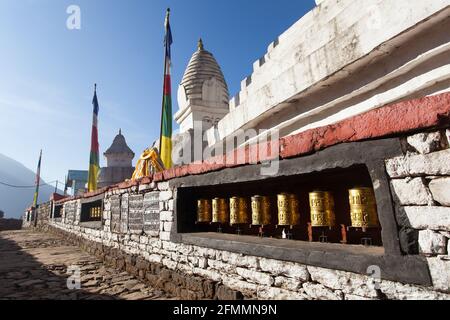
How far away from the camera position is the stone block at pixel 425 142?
185 centimetres

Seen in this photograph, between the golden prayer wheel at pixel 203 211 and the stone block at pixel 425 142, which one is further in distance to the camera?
the golden prayer wheel at pixel 203 211

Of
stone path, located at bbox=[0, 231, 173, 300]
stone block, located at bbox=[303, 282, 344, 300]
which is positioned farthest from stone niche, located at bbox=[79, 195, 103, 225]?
stone block, located at bbox=[303, 282, 344, 300]

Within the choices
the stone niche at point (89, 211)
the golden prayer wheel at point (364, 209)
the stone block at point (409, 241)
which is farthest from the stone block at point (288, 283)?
the stone niche at point (89, 211)

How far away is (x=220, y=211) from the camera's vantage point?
436 centimetres

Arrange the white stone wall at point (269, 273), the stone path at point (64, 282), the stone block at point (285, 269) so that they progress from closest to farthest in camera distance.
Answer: the white stone wall at point (269, 273) → the stone block at point (285, 269) → the stone path at point (64, 282)

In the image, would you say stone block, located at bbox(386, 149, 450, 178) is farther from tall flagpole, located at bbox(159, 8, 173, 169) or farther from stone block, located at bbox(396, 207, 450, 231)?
tall flagpole, located at bbox(159, 8, 173, 169)

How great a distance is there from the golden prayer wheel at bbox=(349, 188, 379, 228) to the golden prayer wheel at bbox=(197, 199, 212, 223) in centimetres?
251

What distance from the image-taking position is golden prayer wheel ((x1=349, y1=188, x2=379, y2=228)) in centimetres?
251

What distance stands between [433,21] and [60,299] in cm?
604

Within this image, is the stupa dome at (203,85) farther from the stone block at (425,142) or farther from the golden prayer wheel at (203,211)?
the stone block at (425,142)

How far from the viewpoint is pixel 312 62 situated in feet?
15.3

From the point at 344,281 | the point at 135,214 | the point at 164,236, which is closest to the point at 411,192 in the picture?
the point at 344,281

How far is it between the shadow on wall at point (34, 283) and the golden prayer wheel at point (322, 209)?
3280mm

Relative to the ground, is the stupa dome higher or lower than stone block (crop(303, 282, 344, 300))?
higher
